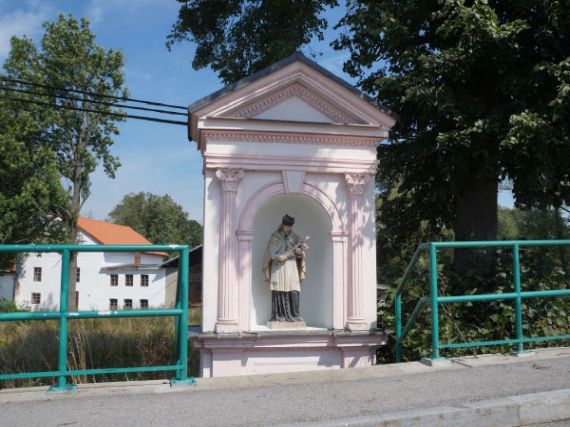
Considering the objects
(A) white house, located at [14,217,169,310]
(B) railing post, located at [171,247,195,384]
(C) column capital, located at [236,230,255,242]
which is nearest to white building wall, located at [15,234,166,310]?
(A) white house, located at [14,217,169,310]

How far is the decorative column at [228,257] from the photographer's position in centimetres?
750

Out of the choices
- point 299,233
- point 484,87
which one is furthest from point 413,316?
point 484,87

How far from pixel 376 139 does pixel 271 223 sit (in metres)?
2.07

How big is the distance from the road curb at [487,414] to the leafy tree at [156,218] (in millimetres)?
68918

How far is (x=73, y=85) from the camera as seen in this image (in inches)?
1292

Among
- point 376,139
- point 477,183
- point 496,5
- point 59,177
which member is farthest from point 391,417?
point 59,177

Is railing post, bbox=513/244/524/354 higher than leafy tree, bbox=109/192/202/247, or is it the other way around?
leafy tree, bbox=109/192/202/247

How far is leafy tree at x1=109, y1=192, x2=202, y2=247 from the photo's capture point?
7350cm

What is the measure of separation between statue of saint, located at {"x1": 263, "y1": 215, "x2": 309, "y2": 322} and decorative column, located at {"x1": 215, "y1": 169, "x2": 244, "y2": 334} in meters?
0.61

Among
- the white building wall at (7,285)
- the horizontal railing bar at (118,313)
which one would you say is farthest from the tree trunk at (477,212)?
the white building wall at (7,285)

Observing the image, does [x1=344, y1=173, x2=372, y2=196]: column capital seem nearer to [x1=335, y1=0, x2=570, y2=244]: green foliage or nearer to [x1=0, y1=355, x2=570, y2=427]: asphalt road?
[x1=335, y1=0, x2=570, y2=244]: green foliage

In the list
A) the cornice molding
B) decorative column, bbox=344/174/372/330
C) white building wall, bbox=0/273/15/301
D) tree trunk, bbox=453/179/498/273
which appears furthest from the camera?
white building wall, bbox=0/273/15/301

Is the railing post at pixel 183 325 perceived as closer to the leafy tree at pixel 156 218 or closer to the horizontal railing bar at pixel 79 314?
the horizontal railing bar at pixel 79 314

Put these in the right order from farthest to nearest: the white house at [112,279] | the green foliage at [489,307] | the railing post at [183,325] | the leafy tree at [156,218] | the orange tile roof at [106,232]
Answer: the leafy tree at [156,218], the orange tile roof at [106,232], the white house at [112,279], the green foliage at [489,307], the railing post at [183,325]
